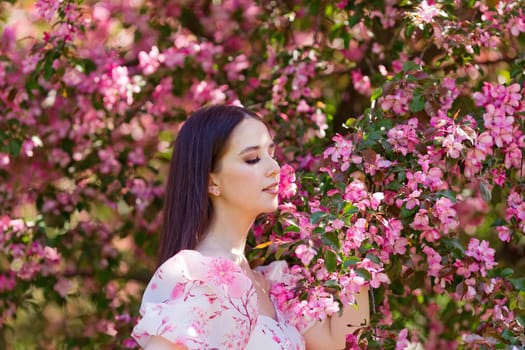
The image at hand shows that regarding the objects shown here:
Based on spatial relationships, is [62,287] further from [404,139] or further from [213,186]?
[404,139]

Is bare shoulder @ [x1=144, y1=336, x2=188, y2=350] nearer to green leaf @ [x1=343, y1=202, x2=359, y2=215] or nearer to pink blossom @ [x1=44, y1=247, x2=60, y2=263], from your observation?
green leaf @ [x1=343, y1=202, x2=359, y2=215]

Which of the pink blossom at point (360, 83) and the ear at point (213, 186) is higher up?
the ear at point (213, 186)

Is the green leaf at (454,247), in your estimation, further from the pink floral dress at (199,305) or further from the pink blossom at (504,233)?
the pink floral dress at (199,305)

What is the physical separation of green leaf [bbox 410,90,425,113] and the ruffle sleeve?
27.4 inches

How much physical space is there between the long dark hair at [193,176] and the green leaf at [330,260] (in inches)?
13.4

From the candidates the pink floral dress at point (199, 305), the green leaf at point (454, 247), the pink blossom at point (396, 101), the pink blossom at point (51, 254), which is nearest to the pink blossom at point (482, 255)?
the green leaf at point (454, 247)

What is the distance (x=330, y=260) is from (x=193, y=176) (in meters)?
0.40

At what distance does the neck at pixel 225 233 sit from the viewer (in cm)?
273

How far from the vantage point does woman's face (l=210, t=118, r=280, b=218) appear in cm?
269

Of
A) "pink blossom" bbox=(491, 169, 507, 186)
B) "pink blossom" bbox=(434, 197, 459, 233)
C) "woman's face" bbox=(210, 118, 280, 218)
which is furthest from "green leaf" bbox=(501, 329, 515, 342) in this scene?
"woman's face" bbox=(210, 118, 280, 218)

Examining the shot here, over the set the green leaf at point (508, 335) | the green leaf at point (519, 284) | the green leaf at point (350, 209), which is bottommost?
the green leaf at point (508, 335)

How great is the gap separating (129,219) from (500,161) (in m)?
1.63

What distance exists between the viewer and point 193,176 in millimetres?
2697

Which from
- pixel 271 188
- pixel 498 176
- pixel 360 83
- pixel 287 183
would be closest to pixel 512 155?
pixel 498 176
